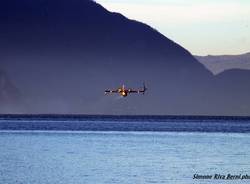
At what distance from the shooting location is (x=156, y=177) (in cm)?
5000

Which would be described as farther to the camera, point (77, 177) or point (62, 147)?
point (62, 147)

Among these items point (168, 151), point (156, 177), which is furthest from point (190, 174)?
point (168, 151)

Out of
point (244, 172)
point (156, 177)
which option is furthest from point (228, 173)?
point (156, 177)

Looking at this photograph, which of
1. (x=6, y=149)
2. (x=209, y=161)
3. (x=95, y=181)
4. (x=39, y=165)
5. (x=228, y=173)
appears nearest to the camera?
(x=95, y=181)

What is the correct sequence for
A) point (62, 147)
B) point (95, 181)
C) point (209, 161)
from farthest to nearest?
point (62, 147), point (209, 161), point (95, 181)

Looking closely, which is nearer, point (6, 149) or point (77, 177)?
point (77, 177)

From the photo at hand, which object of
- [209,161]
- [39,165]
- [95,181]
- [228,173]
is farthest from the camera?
[209,161]

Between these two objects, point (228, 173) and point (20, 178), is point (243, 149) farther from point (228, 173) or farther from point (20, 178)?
point (20, 178)

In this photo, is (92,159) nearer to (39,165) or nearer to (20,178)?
(39,165)

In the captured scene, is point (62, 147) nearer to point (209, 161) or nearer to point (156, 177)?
point (209, 161)

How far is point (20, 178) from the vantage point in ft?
162

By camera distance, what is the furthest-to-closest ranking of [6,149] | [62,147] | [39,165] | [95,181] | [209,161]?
[62,147]
[6,149]
[209,161]
[39,165]
[95,181]

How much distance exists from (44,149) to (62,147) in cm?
387

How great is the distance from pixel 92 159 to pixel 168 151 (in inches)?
420
